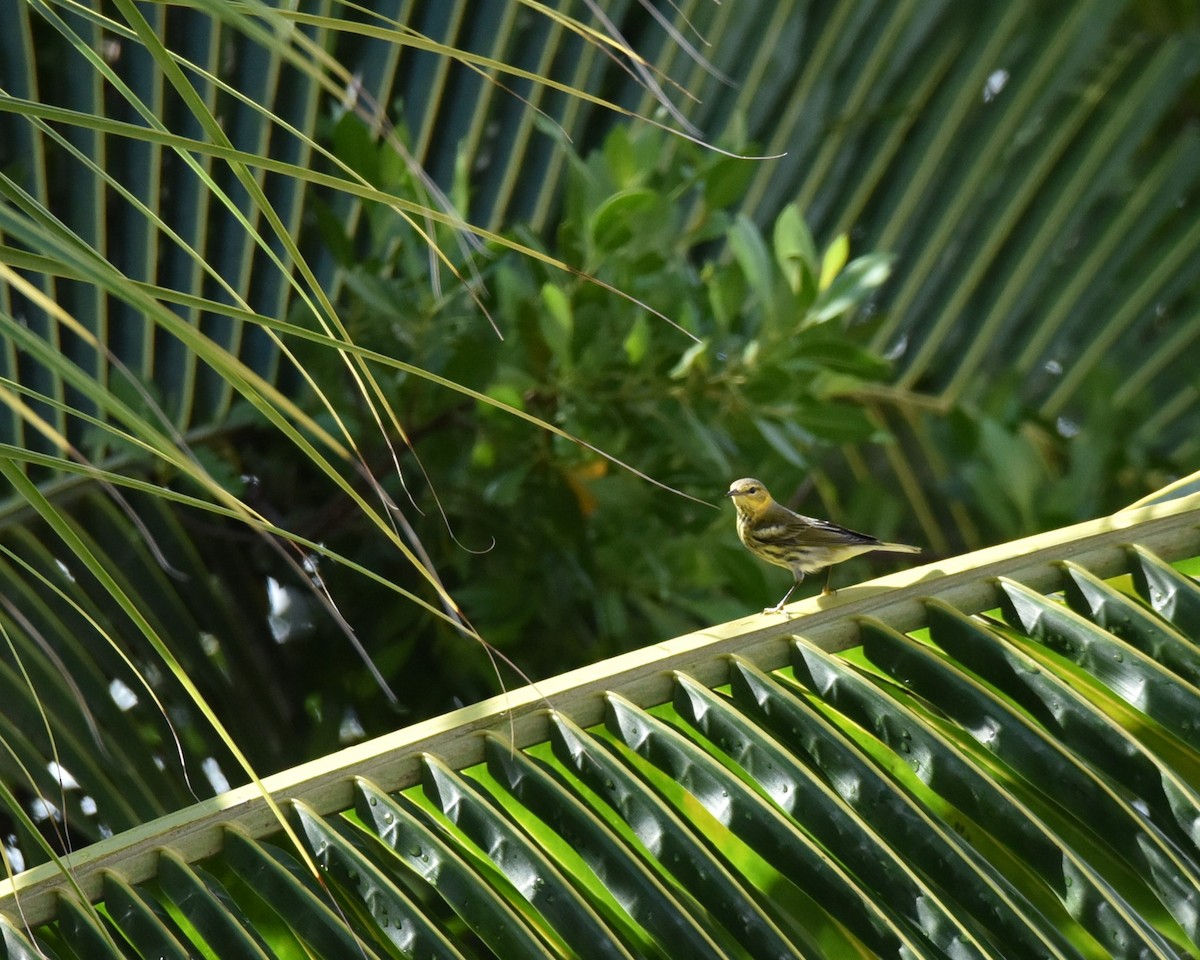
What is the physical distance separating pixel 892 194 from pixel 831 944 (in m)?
2.72

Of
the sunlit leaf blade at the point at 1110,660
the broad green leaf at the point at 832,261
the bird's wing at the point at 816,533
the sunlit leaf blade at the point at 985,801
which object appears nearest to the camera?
the sunlit leaf blade at the point at 985,801

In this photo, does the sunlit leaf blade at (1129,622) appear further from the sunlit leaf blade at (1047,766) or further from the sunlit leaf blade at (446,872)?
the sunlit leaf blade at (446,872)

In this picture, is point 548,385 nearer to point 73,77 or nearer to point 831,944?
point 73,77

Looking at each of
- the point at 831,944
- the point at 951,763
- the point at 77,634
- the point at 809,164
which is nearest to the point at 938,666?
the point at 951,763

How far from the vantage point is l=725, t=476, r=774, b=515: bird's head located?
278 centimetres

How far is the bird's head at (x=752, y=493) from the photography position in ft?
9.12

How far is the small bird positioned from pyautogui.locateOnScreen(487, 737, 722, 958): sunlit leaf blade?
136cm

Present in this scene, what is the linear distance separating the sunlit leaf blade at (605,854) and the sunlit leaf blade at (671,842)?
27 millimetres

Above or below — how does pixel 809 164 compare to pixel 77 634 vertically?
above

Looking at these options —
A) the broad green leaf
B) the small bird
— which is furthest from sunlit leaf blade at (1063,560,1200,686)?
the broad green leaf

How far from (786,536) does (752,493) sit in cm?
10

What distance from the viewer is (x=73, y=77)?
105 inches

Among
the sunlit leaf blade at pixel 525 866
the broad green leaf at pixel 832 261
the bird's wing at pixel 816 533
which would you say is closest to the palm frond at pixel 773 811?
the sunlit leaf blade at pixel 525 866

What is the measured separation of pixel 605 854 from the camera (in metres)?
1.35
